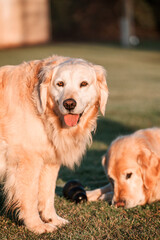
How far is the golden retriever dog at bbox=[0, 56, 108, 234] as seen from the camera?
348 centimetres

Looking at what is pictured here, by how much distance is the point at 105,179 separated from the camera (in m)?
5.30

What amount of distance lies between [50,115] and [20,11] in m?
28.8

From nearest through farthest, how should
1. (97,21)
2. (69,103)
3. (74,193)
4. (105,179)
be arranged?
(69,103)
(74,193)
(105,179)
(97,21)

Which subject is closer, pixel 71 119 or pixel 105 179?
pixel 71 119

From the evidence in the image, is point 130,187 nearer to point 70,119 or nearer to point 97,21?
point 70,119

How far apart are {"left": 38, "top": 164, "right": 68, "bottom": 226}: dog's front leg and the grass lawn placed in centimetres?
19

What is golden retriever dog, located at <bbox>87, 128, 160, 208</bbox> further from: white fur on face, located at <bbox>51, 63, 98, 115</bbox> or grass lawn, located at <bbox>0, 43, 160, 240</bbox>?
white fur on face, located at <bbox>51, 63, 98, 115</bbox>

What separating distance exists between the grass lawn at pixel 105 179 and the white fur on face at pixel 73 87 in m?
1.14

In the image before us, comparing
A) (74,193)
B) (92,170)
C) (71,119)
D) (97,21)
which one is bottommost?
(97,21)

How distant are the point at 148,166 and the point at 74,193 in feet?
2.99

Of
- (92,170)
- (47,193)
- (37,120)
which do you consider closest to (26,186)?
(47,193)

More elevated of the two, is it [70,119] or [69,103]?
[69,103]

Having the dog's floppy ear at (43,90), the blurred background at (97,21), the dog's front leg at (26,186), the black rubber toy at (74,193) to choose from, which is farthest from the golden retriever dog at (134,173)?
the blurred background at (97,21)

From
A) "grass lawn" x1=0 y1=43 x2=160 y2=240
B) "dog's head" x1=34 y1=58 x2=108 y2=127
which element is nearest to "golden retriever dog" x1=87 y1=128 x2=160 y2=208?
"grass lawn" x1=0 y1=43 x2=160 y2=240
